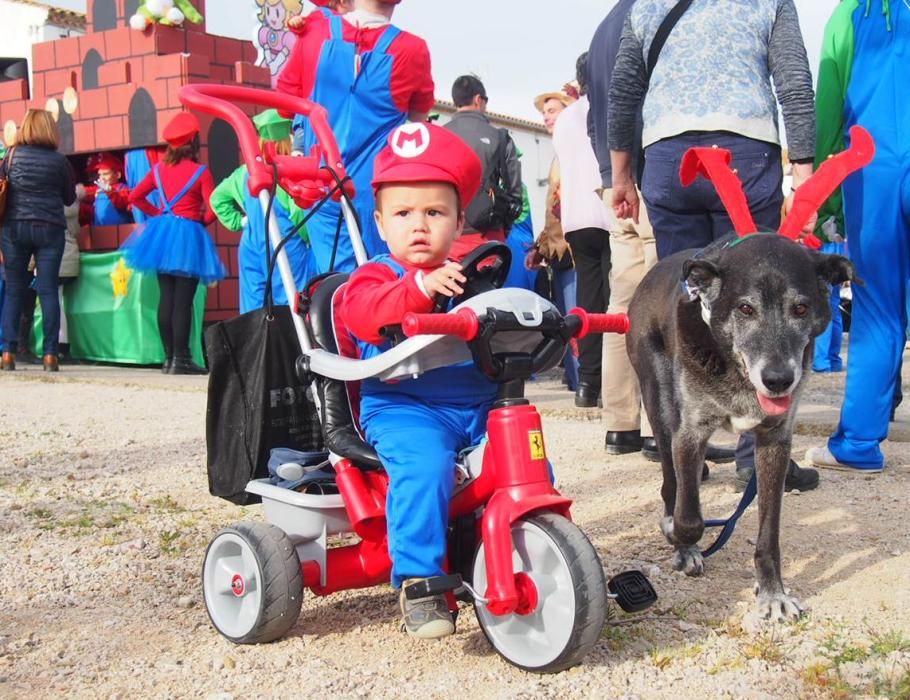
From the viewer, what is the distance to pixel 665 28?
4.18 metres

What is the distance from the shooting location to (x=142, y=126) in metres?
11.3

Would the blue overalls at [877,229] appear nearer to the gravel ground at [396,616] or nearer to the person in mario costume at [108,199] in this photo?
the gravel ground at [396,616]

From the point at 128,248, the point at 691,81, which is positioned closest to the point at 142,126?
the point at 128,248

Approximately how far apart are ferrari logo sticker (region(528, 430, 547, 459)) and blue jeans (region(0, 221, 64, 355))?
8.49 metres

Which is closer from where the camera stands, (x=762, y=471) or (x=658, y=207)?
(x=762, y=471)

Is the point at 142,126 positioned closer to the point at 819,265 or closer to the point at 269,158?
the point at 269,158

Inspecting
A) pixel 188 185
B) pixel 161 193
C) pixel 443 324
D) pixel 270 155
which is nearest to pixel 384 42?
pixel 270 155

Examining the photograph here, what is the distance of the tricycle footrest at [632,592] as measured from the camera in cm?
271

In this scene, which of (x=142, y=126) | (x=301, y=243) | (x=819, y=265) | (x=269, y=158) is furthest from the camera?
(x=142, y=126)

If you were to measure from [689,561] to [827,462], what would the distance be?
5.65 feet

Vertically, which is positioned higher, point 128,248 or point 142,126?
point 142,126

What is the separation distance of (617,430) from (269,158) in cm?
255

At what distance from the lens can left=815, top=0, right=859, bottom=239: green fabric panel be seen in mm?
4559

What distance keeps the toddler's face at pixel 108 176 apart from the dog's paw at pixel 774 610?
1042 centimetres
